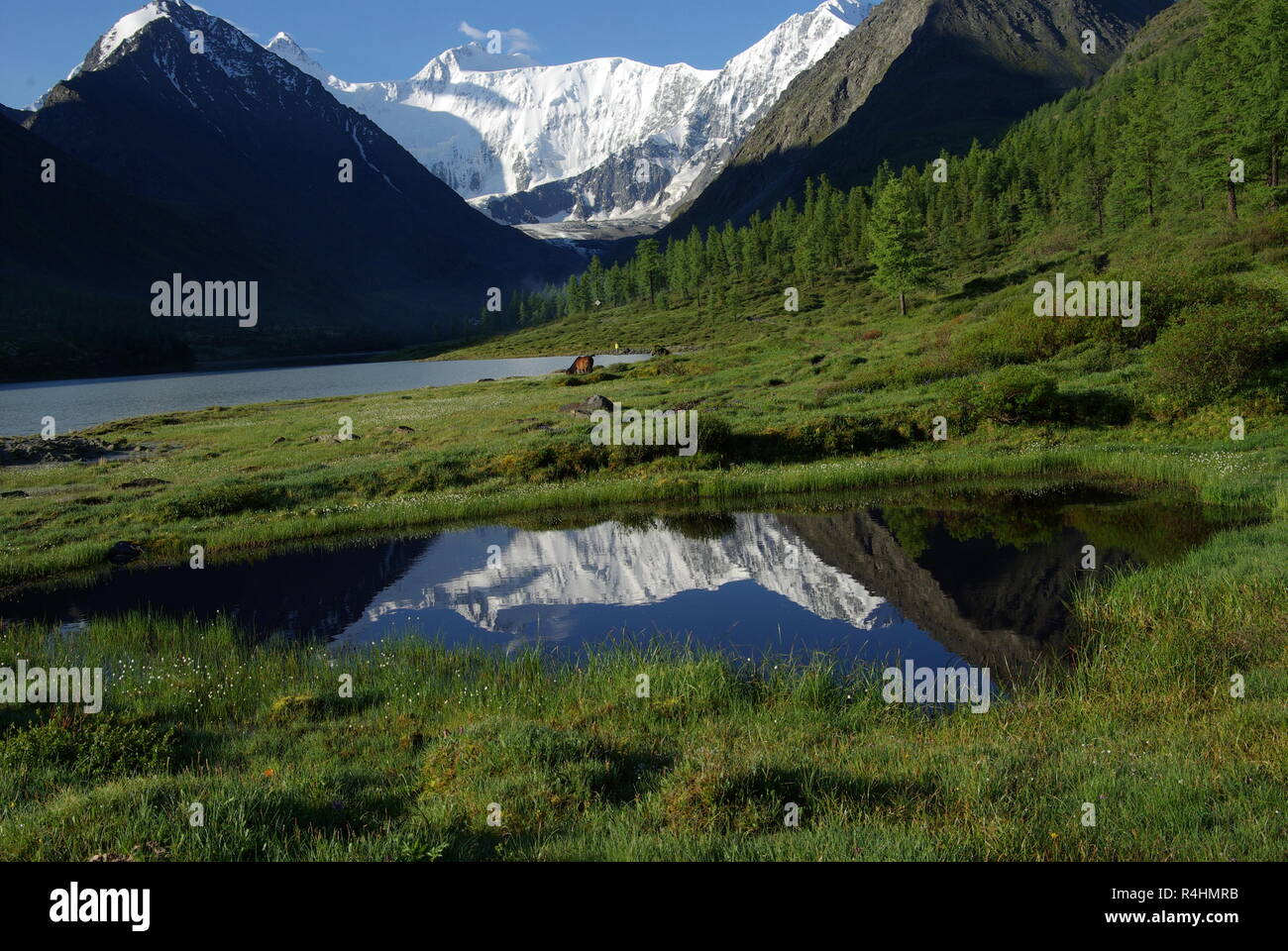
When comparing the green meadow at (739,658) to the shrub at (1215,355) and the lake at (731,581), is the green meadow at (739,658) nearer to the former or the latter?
the shrub at (1215,355)

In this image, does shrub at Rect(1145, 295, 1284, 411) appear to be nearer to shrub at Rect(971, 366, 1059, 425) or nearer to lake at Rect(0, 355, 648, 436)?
shrub at Rect(971, 366, 1059, 425)

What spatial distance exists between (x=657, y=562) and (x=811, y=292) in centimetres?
12375

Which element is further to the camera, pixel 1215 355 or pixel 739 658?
pixel 1215 355

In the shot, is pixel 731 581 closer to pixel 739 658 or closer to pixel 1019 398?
pixel 739 658

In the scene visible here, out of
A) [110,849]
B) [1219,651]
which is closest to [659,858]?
[110,849]

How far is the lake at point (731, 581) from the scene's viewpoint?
1686 cm

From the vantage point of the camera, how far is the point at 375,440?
46.9 meters

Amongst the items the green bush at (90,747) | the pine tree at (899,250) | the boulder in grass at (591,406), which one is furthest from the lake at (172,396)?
the green bush at (90,747)

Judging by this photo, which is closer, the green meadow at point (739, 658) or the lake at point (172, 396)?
the green meadow at point (739, 658)

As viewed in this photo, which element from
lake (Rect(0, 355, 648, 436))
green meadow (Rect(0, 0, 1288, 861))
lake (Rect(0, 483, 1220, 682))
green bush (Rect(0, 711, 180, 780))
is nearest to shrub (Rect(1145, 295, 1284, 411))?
green meadow (Rect(0, 0, 1288, 861))

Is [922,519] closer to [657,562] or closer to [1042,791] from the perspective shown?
[657,562]

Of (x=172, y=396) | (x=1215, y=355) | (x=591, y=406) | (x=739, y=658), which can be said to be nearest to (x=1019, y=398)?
(x=1215, y=355)

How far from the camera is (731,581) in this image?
21484 mm

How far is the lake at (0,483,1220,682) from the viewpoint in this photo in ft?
55.3
